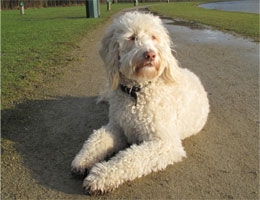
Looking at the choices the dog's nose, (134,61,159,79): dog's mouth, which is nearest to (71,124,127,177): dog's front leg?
(134,61,159,79): dog's mouth

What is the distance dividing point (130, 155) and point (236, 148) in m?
1.40

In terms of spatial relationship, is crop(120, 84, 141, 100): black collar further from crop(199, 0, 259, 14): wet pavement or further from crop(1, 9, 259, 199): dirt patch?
crop(199, 0, 259, 14): wet pavement

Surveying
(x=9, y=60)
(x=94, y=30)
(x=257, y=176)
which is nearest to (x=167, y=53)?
(x=257, y=176)

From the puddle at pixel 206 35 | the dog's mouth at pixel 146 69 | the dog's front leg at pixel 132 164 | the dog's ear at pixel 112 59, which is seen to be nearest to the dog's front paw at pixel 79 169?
the dog's front leg at pixel 132 164

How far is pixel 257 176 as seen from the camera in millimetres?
3305

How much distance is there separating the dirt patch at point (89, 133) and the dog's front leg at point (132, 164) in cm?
9

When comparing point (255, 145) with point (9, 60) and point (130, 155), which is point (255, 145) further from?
point (9, 60)

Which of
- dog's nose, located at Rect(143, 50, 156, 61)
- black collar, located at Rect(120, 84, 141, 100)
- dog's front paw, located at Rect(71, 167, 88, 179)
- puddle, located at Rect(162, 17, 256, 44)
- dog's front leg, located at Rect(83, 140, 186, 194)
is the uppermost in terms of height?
dog's nose, located at Rect(143, 50, 156, 61)

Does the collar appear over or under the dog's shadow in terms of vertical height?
over

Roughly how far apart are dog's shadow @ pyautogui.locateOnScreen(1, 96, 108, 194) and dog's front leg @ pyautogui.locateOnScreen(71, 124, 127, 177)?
14 cm

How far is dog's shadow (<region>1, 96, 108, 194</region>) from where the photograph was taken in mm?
3334

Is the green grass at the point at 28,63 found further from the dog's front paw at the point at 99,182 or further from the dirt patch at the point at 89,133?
the dog's front paw at the point at 99,182

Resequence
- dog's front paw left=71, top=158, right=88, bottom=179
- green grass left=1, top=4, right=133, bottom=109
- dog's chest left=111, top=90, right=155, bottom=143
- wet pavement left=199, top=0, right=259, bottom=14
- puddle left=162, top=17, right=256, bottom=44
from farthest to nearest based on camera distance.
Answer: wet pavement left=199, top=0, right=259, bottom=14, puddle left=162, top=17, right=256, bottom=44, green grass left=1, top=4, right=133, bottom=109, dog's chest left=111, top=90, right=155, bottom=143, dog's front paw left=71, top=158, right=88, bottom=179

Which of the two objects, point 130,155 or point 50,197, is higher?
point 130,155
